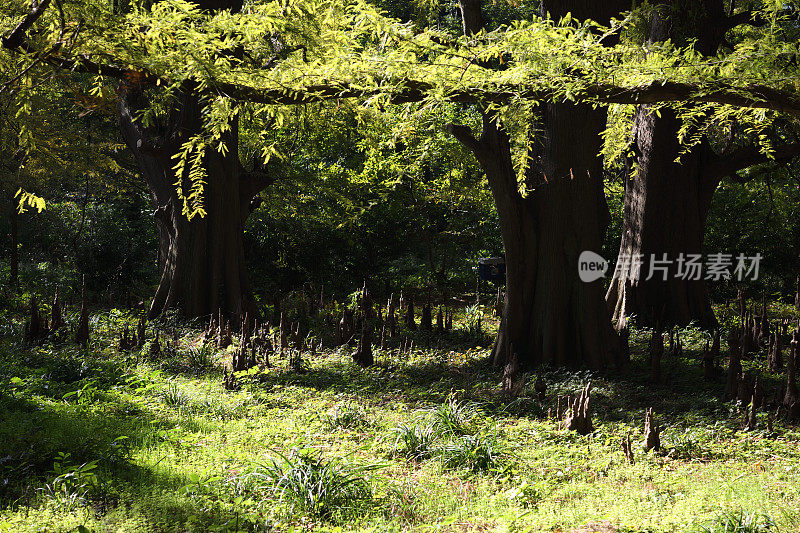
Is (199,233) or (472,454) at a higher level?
(199,233)

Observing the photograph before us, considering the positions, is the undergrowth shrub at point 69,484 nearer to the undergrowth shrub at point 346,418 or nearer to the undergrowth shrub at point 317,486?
the undergrowth shrub at point 317,486

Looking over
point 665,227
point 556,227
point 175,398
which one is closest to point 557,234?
point 556,227

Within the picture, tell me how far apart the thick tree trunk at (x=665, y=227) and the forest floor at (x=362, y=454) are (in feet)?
7.80

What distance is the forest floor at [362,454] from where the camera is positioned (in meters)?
3.68

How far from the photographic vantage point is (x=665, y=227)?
959 centimetres

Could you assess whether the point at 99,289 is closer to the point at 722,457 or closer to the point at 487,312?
the point at 487,312

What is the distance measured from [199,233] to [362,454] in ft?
20.1

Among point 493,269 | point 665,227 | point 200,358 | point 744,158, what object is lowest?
point 200,358

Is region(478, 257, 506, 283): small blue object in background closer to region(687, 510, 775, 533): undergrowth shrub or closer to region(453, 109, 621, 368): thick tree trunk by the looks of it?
region(453, 109, 621, 368): thick tree trunk

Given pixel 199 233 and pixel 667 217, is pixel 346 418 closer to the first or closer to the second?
pixel 199 233

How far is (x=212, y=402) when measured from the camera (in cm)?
585

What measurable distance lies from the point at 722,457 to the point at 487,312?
24.0 feet

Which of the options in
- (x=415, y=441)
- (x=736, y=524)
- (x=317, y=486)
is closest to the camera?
(x=736, y=524)

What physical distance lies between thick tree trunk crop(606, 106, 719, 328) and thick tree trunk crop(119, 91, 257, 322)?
6.00 metres
